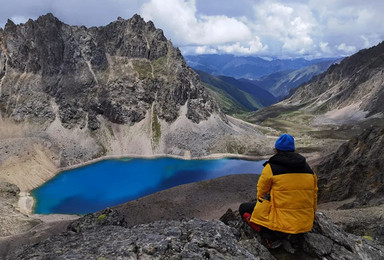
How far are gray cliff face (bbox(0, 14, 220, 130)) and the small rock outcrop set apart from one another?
363 ft

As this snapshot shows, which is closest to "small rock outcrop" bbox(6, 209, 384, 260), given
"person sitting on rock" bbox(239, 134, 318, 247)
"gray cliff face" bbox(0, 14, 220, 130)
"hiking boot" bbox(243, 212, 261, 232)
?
"hiking boot" bbox(243, 212, 261, 232)

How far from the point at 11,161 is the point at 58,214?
124 feet

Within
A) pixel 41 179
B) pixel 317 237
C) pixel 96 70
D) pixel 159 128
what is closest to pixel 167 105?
pixel 159 128

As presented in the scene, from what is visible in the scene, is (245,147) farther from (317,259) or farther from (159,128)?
(317,259)

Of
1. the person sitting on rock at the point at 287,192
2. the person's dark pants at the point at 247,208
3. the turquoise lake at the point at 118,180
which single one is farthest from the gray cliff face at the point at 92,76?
the person sitting on rock at the point at 287,192

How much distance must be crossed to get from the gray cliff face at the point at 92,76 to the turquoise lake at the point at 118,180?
84.2ft

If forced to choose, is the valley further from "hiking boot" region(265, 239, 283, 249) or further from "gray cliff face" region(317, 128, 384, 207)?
"hiking boot" region(265, 239, 283, 249)

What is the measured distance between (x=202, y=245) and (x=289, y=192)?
3811mm

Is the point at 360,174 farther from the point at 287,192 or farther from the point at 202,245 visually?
the point at 202,245

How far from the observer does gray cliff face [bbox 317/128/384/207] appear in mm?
38438

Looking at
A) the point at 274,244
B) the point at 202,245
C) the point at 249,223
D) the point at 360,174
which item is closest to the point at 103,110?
the point at 360,174

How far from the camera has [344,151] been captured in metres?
54.5

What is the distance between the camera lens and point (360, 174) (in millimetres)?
42438

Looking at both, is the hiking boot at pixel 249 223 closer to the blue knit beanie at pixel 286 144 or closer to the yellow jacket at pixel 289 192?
the yellow jacket at pixel 289 192
